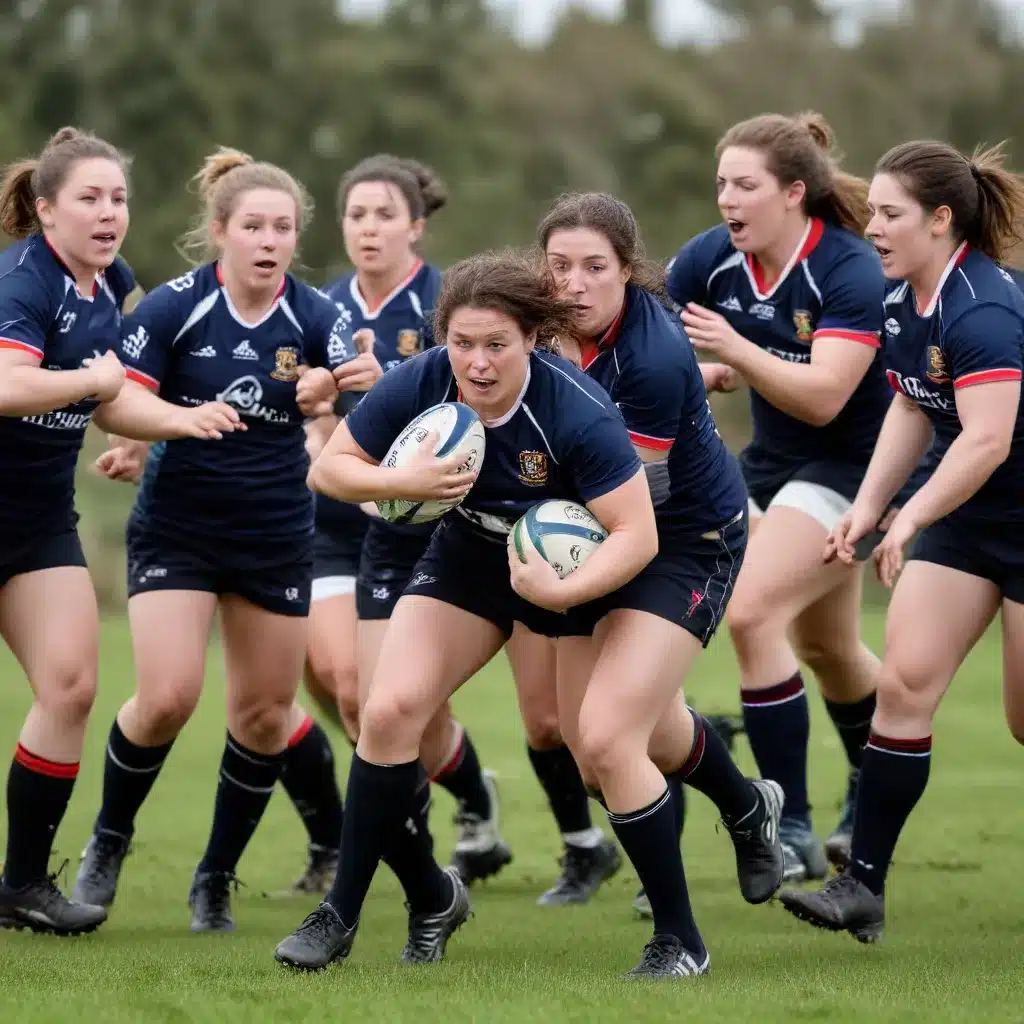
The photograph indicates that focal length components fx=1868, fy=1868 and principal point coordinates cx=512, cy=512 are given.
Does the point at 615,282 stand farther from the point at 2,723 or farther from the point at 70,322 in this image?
the point at 2,723

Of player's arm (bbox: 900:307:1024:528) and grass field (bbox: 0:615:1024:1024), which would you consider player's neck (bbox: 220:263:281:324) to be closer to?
grass field (bbox: 0:615:1024:1024)

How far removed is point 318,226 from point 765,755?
95.6 feet

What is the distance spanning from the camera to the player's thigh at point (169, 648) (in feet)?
19.4

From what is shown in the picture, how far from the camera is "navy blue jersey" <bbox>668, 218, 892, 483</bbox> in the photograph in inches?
254

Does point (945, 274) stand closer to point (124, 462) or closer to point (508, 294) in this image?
point (508, 294)

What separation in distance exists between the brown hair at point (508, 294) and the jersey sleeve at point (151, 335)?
130 cm

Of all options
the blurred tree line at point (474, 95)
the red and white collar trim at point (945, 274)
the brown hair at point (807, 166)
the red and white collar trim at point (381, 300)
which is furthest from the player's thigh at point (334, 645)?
the blurred tree line at point (474, 95)

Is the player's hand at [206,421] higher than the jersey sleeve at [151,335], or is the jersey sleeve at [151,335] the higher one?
the jersey sleeve at [151,335]

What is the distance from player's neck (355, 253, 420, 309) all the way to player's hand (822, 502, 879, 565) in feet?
7.27

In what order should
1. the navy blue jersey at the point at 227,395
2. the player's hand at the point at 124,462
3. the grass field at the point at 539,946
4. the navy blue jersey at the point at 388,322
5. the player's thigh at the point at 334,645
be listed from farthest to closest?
the navy blue jersey at the point at 388,322
the player's thigh at the point at 334,645
the player's hand at the point at 124,462
the navy blue jersey at the point at 227,395
the grass field at the point at 539,946

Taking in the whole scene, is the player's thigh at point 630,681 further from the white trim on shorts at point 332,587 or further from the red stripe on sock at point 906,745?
the white trim on shorts at point 332,587

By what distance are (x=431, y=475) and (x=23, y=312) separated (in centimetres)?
147

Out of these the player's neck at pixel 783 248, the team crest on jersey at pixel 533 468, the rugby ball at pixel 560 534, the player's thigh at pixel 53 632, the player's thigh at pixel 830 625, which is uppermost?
the player's neck at pixel 783 248

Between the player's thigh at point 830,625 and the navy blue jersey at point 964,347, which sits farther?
the player's thigh at point 830,625
